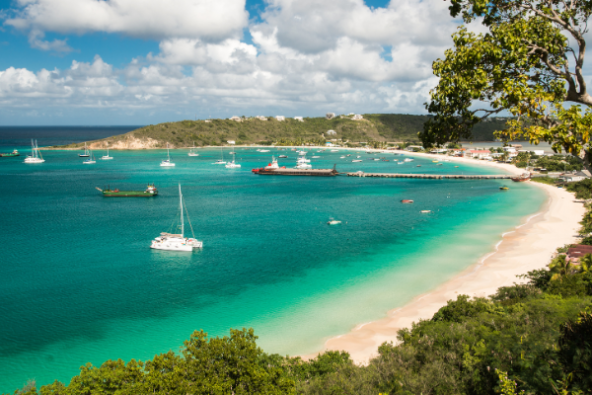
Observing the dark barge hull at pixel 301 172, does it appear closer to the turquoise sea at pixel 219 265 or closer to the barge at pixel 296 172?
the barge at pixel 296 172

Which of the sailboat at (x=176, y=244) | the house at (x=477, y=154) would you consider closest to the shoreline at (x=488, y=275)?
the sailboat at (x=176, y=244)

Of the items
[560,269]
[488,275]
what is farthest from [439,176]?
[560,269]

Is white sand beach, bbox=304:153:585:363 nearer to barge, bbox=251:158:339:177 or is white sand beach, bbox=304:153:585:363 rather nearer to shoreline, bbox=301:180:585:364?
shoreline, bbox=301:180:585:364

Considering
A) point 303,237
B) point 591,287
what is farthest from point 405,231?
point 591,287

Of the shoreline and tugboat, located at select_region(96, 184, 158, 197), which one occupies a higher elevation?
tugboat, located at select_region(96, 184, 158, 197)

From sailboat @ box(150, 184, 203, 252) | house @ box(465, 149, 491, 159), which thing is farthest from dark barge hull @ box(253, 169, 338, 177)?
sailboat @ box(150, 184, 203, 252)

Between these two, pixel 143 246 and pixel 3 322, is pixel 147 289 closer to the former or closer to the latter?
pixel 3 322

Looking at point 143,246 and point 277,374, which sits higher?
point 277,374
